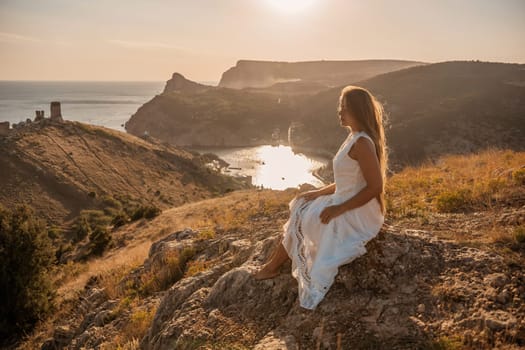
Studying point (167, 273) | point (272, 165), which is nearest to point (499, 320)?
point (167, 273)

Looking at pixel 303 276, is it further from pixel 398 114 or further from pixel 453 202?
pixel 398 114

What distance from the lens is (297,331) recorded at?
421 cm

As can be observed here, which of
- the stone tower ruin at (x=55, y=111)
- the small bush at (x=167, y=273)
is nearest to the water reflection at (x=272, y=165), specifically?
the stone tower ruin at (x=55, y=111)

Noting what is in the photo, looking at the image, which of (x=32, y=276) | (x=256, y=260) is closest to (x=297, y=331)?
(x=256, y=260)

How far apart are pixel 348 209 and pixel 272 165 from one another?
89.8m

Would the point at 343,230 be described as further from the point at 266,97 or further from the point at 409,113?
the point at 266,97

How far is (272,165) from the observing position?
94.2m

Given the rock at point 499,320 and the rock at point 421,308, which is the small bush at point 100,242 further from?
the rock at point 499,320

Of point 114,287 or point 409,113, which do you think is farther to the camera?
point 409,113

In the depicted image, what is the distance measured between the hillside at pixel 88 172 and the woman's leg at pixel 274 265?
42.2 metres

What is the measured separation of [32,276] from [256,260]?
10223 millimetres

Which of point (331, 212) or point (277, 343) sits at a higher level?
point (331, 212)

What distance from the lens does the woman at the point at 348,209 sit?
4316mm

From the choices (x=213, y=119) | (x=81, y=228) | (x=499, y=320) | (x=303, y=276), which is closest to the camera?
(x=499, y=320)
